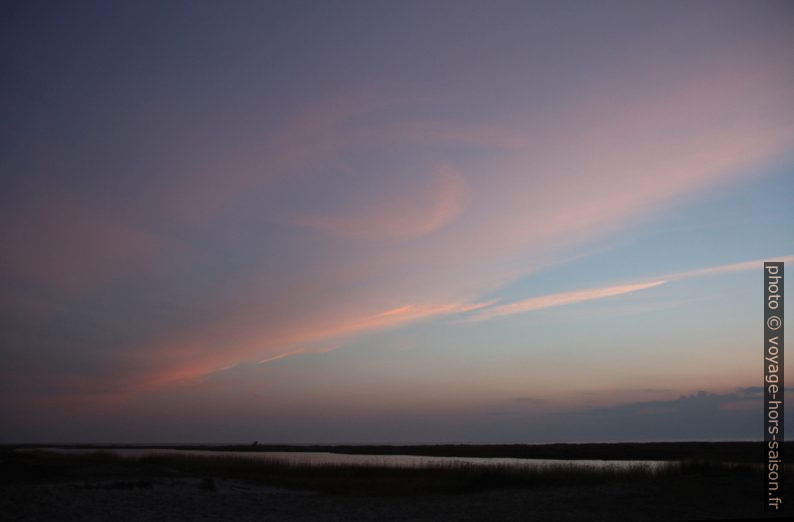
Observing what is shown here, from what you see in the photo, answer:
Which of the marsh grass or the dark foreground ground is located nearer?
the dark foreground ground

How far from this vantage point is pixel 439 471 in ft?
132

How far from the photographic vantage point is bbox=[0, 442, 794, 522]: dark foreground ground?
19.4m

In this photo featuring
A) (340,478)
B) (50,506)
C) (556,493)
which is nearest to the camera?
(50,506)

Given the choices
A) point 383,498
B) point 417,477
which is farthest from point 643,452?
point 383,498

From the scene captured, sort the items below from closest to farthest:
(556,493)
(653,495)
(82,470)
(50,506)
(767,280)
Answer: (767,280) → (50,506) → (653,495) → (556,493) → (82,470)

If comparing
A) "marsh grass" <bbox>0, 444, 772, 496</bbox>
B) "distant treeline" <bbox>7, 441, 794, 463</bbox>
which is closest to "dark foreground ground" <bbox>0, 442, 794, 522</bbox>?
"marsh grass" <bbox>0, 444, 772, 496</bbox>

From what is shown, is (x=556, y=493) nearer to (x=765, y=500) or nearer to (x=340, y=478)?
(x=765, y=500)

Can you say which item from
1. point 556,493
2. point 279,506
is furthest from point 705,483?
point 279,506

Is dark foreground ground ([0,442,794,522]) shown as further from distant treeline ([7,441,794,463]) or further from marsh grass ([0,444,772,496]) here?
distant treeline ([7,441,794,463])

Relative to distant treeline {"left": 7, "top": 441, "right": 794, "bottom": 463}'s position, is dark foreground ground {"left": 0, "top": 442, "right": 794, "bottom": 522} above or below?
above

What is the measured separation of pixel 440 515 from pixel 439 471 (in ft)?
68.5

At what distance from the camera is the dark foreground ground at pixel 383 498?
1941 centimetres

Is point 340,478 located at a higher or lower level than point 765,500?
lower

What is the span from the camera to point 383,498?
85.1 feet
